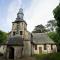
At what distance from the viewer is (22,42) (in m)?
38.1

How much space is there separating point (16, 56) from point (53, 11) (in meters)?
15.0

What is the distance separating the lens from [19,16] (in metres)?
43.8

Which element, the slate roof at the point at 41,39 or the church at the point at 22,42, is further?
the slate roof at the point at 41,39

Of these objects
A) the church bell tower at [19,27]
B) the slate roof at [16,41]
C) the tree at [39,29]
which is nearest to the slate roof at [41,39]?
the church bell tower at [19,27]

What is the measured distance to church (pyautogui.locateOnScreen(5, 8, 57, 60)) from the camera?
36.2 m

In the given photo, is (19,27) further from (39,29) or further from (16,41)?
(39,29)

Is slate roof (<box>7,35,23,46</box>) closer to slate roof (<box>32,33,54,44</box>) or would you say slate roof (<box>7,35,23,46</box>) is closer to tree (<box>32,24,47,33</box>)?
slate roof (<box>32,33,54,44</box>)

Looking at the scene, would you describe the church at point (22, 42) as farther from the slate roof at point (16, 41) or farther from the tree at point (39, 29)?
the tree at point (39, 29)

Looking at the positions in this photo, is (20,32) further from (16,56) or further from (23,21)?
(16,56)

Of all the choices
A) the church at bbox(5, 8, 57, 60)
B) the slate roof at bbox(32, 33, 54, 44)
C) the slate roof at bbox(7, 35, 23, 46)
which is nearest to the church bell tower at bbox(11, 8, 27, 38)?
the church at bbox(5, 8, 57, 60)

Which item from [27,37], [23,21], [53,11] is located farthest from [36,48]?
[53,11]

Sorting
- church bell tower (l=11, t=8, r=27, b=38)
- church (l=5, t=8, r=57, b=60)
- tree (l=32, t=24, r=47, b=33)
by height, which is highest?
tree (l=32, t=24, r=47, b=33)

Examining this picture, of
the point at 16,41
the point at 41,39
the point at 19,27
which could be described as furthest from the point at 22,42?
the point at 41,39

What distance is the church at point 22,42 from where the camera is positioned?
3619 cm
